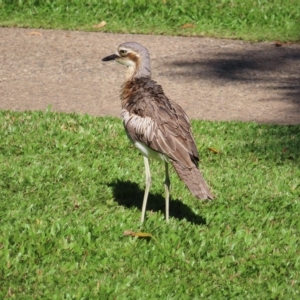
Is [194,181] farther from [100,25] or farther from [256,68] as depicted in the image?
[100,25]

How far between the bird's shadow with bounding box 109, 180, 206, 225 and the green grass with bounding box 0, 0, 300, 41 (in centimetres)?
469

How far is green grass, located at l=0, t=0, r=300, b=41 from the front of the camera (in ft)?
39.8

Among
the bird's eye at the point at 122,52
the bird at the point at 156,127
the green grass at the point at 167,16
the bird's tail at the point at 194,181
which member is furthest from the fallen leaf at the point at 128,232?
the green grass at the point at 167,16

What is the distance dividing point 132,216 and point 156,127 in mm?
854

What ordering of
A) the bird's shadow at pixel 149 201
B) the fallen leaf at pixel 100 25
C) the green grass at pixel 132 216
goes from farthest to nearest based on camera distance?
1. the fallen leaf at pixel 100 25
2. the bird's shadow at pixel 149 201
3. the green grass at pixel 132 216

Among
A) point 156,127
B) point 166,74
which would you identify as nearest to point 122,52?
point 156,127

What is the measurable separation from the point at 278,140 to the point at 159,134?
2.55 metres

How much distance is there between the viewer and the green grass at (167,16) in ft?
39.8

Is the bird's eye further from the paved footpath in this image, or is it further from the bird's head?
the paved footpath

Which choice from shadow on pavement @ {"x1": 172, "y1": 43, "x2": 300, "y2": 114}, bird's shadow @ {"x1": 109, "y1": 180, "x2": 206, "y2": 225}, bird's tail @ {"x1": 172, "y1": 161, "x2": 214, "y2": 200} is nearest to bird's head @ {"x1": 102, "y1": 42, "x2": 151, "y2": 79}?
bird's shadow @ {"x1": 109, "y1": 180, "x2": 206, "y2": 225}

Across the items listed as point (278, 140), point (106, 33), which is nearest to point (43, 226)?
point (278, 140)

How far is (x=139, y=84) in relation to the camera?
7.26 metres

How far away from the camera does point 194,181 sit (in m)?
6.48

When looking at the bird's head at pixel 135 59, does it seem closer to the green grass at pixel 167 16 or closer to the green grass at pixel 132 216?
the green grass at pixel 132 216
